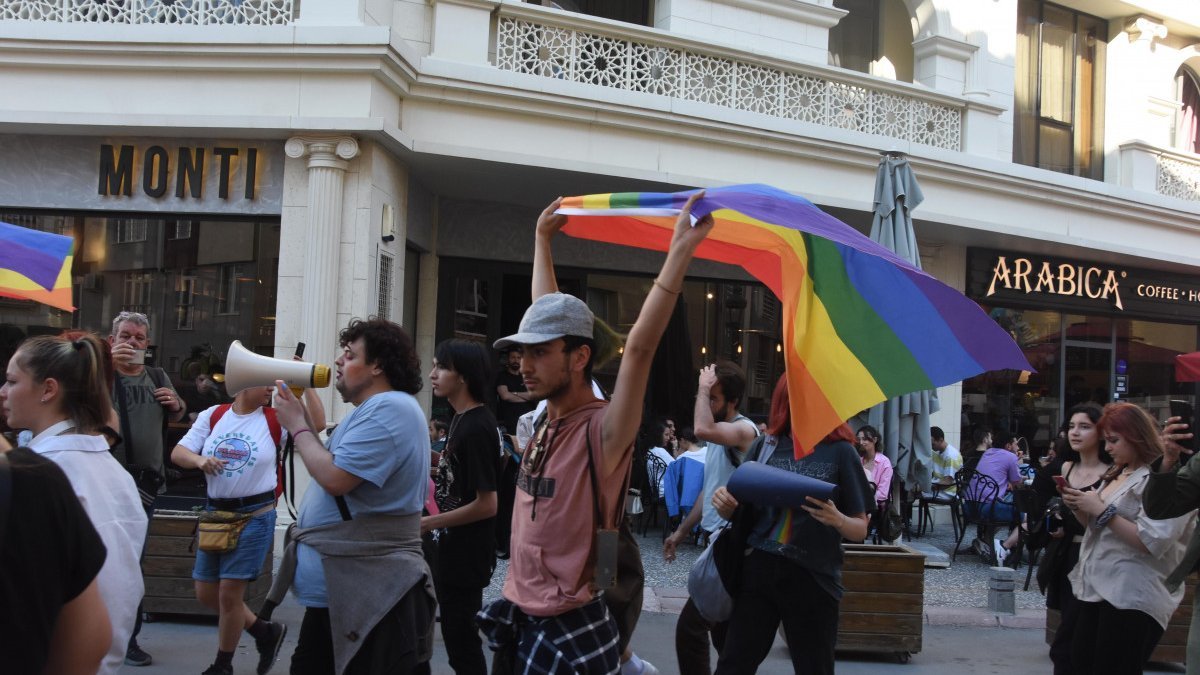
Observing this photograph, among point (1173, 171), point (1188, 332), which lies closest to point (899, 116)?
point (1173, 171)

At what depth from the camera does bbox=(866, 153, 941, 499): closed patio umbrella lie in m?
10.6

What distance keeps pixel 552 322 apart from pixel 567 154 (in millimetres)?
9394

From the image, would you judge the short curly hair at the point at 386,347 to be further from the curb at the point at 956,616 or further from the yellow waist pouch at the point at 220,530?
the curb at the point at 956,616

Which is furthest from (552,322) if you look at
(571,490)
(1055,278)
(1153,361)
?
(1153,361)

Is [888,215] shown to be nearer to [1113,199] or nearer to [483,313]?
[483,313]

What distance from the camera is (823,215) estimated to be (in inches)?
155

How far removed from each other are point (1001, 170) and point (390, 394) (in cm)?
1296

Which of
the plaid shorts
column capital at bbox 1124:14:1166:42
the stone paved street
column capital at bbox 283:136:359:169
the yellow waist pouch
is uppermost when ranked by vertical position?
column capital at bbox 1124:14:1166:42

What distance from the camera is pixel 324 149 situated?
11.2 metres

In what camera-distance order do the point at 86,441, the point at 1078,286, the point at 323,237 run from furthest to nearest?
1. the point at 1078,286
2. the point at 323,237
3. the point at 86,441

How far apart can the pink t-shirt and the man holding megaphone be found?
843 millimetres

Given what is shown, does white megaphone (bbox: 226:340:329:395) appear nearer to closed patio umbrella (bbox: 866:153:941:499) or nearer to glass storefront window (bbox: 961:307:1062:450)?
closed patio umbrella (bbox: 866:153:941:499)

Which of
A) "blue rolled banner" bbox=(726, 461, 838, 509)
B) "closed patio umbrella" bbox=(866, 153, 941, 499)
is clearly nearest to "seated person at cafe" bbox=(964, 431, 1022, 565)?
"closed patio umbrella" bbox=(866, 153, 941, 499)

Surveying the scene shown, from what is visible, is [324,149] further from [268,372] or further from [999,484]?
[999,484]
